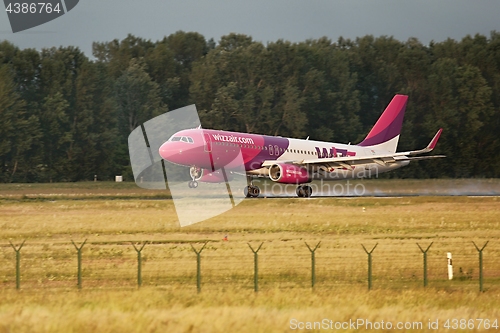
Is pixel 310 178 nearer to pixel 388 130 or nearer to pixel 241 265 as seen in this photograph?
pixel 388 130

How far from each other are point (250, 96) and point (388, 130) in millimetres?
25700

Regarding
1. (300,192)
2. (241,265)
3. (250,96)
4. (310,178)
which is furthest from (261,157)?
(250,96)

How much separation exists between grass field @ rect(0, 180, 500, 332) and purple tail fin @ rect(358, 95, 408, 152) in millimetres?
13463

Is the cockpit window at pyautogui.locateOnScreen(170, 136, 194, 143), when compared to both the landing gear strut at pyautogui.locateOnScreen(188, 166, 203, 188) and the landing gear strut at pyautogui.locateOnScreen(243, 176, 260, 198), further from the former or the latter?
the landing gear strut at pyautogui.locateOnScreen(243, 176, 260, 198)

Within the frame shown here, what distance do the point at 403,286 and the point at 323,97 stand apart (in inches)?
2595

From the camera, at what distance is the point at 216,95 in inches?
3344

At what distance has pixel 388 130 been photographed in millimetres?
62406

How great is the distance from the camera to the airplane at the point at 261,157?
48844 mm

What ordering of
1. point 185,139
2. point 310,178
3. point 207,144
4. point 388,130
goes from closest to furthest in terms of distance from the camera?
point 185,139, point 207,144, point 310,178, point 388,130

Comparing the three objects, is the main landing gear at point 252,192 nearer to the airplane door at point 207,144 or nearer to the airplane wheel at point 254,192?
the airplane wheel at point 254,192

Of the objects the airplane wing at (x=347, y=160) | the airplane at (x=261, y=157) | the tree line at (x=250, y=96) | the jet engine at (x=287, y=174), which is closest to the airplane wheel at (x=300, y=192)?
the airplane at (x=261, y=157)

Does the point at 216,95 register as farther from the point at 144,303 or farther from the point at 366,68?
the point at 144,303

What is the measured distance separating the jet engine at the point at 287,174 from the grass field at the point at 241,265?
263 cm

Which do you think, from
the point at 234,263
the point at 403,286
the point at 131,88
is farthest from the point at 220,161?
the point at 131,88
